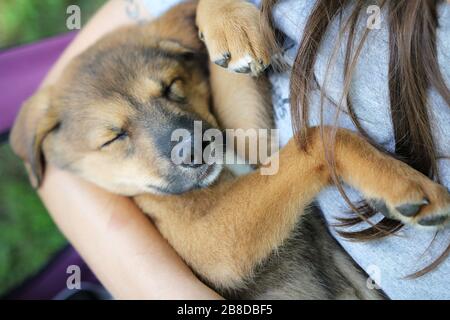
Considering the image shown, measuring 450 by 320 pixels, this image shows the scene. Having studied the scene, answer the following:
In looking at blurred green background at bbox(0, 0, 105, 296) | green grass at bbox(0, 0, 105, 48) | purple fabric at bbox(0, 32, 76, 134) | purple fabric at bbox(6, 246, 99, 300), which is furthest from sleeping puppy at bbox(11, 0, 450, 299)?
green grass at bbox(0, 0, 105, 48)

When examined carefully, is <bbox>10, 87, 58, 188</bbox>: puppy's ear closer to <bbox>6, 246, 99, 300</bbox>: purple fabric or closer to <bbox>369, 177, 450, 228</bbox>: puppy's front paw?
<bbox>6, 246, 99, 300</bbox>: purple fabric

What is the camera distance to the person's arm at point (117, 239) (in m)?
1.47

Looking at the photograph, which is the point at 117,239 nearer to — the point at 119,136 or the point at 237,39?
the point at 119,136

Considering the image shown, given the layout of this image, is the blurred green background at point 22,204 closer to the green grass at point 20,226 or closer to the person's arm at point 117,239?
the green grass at point 20,226

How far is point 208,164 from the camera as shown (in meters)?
1.52

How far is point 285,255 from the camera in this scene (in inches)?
60.7

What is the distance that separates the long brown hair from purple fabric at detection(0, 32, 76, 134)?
1265 mm

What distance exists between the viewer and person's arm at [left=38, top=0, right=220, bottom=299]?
4.83ft

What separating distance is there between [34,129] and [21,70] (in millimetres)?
551

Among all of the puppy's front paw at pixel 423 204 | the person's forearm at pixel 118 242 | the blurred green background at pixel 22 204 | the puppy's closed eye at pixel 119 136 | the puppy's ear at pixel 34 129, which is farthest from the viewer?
the blurred green background at pixel 22 204

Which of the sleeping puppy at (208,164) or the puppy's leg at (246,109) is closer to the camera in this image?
the sleeping puppy at (208,164)

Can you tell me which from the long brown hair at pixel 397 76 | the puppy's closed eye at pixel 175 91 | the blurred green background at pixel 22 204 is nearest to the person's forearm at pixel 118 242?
the puppy's closed eye at pixel 175 91

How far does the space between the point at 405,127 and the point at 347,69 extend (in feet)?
0.68
